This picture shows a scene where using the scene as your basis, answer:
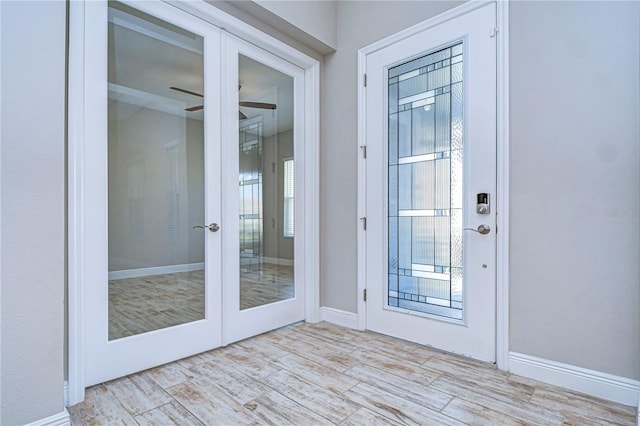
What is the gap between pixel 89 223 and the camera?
1868mm

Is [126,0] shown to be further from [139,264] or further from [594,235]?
[594,235]

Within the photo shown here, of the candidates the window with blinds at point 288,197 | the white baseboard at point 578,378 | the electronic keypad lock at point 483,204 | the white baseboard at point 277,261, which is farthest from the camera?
the window with blinds at point 288,197

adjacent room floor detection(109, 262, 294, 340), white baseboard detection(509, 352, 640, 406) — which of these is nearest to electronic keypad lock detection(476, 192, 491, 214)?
white baseboard detection(509, 352, 640, 406)

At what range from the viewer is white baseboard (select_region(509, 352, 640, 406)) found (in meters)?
1.72

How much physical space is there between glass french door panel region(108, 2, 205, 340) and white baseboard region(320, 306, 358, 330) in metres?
1.22

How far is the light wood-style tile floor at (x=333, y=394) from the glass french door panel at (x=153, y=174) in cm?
40

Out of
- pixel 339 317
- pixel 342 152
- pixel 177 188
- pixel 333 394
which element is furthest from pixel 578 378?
pixel 177 188

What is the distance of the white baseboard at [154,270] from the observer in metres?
2.02

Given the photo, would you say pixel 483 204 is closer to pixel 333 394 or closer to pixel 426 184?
pixel 426 184

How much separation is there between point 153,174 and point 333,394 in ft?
5.79

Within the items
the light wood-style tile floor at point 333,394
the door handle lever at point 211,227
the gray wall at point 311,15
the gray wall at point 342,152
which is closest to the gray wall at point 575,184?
the light wood-style tile floor at point 333,394

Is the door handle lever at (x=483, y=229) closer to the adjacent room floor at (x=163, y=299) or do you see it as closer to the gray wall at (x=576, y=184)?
the gray wall at (x=576, y=184)

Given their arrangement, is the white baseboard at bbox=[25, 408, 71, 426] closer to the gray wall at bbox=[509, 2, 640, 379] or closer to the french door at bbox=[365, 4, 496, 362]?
the french door at bbox=[365, 4, 496, 362]

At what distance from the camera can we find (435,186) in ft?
8.09
